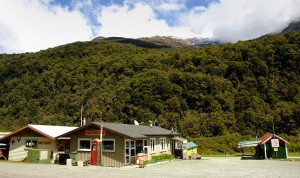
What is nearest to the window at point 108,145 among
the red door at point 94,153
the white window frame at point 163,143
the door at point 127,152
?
the red door at point 94,153

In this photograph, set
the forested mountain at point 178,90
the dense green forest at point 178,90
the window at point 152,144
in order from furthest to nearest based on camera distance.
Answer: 1. the forested mountain at point 178,90
2. the dense green forest at point 178,90
3. the window at point 152,144

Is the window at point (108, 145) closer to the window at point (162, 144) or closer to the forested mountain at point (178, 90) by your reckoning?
the window at point (162, 144)

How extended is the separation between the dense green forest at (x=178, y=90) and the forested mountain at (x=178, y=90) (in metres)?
0.19

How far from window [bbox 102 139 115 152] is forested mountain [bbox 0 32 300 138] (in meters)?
38.0

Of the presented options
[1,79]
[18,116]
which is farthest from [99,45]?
[18,116]

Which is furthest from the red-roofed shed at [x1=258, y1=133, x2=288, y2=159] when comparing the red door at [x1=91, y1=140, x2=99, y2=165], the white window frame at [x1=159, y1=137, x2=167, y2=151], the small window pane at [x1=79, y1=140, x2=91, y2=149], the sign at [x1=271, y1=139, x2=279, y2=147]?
the small window pane at [x1=79, y1=140, x2=91, y2=149]

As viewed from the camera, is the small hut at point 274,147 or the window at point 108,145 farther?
the small hut at point 274,147

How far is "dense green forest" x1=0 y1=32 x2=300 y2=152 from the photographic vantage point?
215ft

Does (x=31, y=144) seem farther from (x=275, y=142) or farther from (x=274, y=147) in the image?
(x=274, y=147)

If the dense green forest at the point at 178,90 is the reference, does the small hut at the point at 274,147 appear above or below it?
below

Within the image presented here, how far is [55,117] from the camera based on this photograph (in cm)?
7350

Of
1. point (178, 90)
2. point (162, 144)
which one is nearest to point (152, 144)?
point (162, 144)

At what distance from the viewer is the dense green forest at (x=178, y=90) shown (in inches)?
2584

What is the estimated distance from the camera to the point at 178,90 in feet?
246
